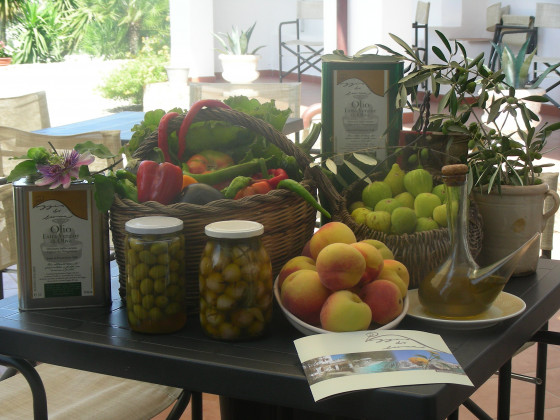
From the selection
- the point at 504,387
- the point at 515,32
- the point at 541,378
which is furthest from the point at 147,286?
the point at 515,32

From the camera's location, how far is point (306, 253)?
3.43ft

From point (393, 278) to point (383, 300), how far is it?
0.05 m

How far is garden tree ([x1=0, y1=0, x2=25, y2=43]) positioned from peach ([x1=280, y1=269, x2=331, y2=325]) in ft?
42.4

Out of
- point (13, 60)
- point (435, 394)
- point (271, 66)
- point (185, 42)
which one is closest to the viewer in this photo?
point (435, 394)

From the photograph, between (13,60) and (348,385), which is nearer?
(348,385)

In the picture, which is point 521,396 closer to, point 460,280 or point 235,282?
point 460,280

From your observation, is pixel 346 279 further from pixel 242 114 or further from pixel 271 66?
pixel 271 66

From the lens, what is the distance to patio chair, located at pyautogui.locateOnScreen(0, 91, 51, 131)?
3414 millimetres

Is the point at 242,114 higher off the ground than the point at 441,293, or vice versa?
the point at 242,114

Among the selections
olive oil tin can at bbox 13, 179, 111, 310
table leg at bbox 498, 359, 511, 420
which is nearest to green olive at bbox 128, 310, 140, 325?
olive oil tin can at bbox 13, 179, 111, 310

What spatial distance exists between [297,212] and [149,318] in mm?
275

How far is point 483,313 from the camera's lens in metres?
0.97

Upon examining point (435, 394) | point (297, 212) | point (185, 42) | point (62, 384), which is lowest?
point (62, 384)

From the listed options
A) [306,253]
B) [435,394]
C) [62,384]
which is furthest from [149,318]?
[62,384]
